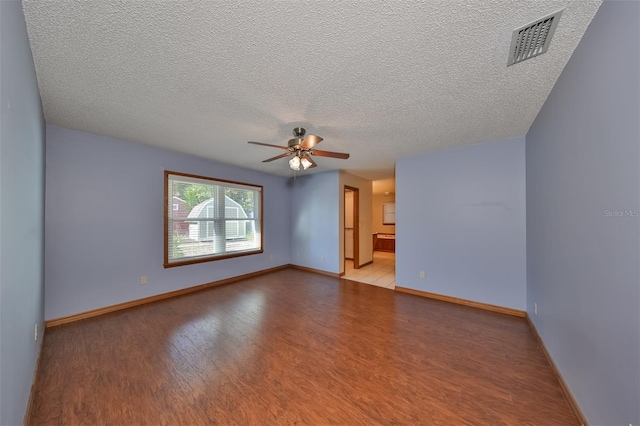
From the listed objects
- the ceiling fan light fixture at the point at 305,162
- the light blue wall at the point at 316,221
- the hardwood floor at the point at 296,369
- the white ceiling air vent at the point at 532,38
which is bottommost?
the hardwood floor at the point at 296,369

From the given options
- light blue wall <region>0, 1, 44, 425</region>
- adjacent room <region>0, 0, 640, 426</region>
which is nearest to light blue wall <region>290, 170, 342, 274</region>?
adjacent room <region>0, 0, 640, 426</region>

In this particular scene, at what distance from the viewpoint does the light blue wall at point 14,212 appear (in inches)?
37.6

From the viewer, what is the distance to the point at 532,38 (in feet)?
4.30

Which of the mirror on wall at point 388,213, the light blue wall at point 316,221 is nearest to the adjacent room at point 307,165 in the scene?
the light blue wall at point 316,221

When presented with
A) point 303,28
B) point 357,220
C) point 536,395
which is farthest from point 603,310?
point 357,220

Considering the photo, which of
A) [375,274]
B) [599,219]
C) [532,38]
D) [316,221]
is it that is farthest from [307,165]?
[375,274]

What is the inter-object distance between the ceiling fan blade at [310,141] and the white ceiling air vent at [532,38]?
5.10ft

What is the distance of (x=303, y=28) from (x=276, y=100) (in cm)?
79

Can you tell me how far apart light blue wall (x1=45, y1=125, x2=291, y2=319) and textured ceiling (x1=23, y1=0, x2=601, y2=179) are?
44 cm

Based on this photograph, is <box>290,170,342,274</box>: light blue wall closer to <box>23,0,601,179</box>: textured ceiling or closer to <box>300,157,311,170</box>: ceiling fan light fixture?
<box>300,157,311,170</box>: ceiling fan light fixture

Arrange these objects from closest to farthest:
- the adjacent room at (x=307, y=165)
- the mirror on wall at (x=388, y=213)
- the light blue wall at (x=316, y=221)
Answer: the adjacent room at (x=307, y=165) < the light blue wall at (x=316, y=221) < the mirror on wall at (x=388, y=213)

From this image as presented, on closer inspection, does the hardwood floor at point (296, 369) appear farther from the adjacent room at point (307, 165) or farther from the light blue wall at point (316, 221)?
the light blue wall at point (316, 221)

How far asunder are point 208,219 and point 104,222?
1.41 meters

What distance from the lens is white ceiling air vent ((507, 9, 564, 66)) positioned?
1.20 m
